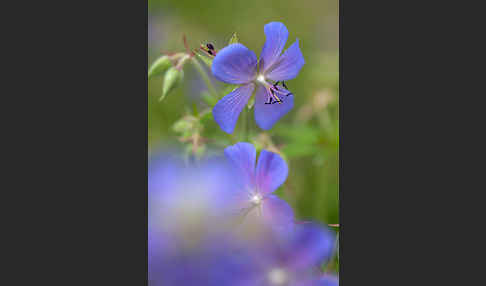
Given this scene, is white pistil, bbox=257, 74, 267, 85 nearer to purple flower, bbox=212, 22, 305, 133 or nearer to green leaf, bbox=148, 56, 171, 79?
purple flower, bbox=212, 22, 305, 133

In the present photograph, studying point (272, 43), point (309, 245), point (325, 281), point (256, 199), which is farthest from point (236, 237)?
point (272, 43)

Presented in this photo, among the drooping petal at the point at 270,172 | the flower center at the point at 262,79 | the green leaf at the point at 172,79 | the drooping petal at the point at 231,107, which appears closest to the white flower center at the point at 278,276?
the drooping petal at the point at 270,172

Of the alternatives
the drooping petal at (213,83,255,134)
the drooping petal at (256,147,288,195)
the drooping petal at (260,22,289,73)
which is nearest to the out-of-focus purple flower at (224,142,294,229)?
the drooping petal at (256,147,288,195)

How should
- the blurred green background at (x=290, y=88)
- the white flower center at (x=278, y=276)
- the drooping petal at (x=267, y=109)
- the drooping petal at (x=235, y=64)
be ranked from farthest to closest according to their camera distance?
1. the blurred green background at (x=290, y=88)
2. the drooping petal at (x=267, y=109)
3. the white flower center at (x=278, y=276)
4. the drooping petal at (x=235, y=64)

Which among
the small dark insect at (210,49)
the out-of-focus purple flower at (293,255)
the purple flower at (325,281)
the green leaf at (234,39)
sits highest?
the green leaf at (234,39)

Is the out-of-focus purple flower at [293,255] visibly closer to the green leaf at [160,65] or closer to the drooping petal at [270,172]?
the drooping petal at [270,172]
